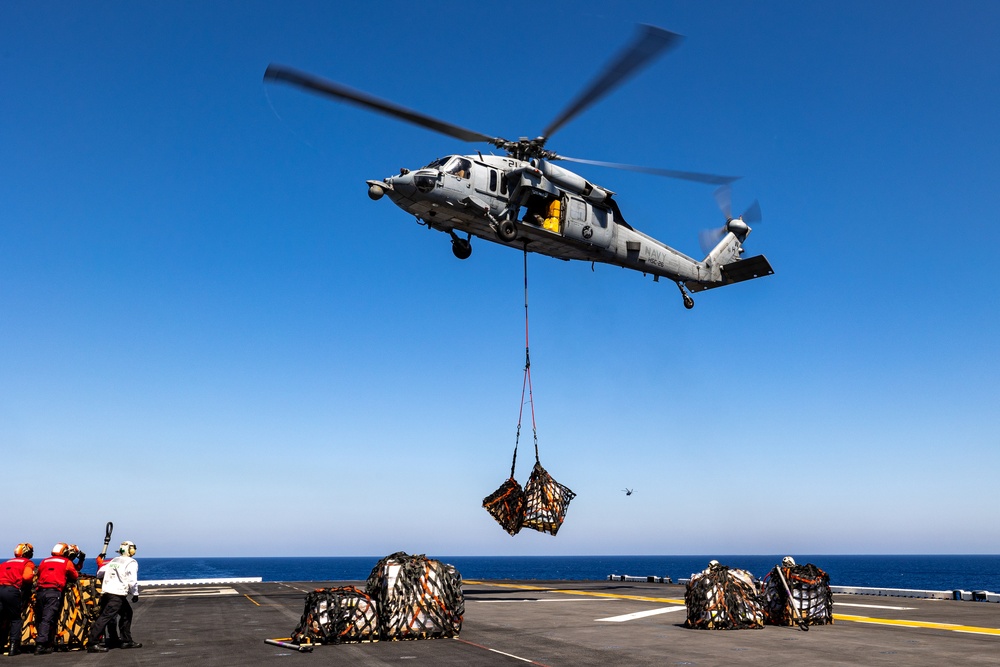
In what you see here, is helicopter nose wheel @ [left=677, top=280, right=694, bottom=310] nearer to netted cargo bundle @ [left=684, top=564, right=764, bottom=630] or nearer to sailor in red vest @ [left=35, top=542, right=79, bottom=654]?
netted cargo bundle @ [left=684, top=564, right=764, bottom=630]

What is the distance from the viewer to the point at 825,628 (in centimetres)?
1836

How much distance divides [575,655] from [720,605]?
18.6ft

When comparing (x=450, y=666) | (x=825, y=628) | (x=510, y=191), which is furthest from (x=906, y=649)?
(x=510, y=191)

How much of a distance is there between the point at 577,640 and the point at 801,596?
664 centimetres

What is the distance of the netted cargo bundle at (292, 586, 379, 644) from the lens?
48.8ft

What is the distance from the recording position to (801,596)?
18.9 m

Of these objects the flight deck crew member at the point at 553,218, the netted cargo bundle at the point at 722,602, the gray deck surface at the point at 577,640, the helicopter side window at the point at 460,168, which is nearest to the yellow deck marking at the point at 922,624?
the gray deck surface at the point at 577,640

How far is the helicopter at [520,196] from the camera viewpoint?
20.6 m

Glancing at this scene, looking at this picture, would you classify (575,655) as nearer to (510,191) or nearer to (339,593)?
(339,593)

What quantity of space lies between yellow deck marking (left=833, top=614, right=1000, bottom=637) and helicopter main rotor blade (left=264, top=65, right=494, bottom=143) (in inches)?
687

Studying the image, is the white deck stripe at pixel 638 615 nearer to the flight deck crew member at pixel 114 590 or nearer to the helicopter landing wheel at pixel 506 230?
the helicopter landing wheel at pixel 506 230

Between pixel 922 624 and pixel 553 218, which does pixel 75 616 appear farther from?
pixel 922 624

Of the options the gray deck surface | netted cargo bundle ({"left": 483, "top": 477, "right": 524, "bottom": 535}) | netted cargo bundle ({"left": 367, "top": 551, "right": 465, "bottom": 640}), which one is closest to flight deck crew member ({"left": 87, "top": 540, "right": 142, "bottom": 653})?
the gray deck surface

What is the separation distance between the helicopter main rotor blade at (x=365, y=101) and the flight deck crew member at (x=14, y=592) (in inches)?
463
